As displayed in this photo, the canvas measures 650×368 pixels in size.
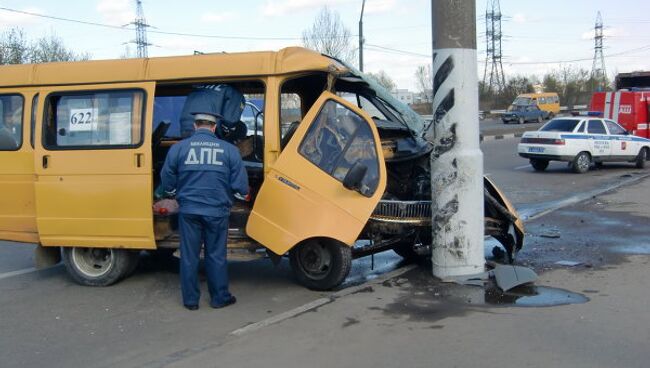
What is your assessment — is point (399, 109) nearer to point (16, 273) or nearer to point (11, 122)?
point (11, 122)

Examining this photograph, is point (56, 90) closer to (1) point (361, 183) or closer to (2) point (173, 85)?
(2) point (173, 85)

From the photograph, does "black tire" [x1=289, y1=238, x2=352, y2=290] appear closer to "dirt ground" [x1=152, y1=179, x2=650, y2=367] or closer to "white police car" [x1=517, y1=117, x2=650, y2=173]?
"dirt ground" [x1=152, y1=179, x2=650, y2=367]

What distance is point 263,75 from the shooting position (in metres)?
6.91

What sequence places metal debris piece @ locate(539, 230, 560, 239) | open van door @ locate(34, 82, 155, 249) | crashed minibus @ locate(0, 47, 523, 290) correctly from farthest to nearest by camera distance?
metal debris piece @ locate(539, 230, 560, 239) < open van door @ locate(34, 82, 155, 249) < crashed minibus @ locate(0, 47, 523, 290)

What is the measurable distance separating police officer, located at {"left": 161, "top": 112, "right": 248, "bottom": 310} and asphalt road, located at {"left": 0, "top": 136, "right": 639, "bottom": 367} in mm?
322

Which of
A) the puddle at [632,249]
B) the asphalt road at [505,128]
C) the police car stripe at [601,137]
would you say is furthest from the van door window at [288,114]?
the asphalt road at [505,128]

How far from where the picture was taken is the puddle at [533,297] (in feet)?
20.4

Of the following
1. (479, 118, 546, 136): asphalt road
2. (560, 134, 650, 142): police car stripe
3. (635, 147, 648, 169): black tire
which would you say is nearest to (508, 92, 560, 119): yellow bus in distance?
(479, 118, 546, 136): asphalt road

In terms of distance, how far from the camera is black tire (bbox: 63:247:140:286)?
746 centimetres

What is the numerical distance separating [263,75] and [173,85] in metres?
1.12

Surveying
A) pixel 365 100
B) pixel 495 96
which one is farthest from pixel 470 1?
pixel 495 96

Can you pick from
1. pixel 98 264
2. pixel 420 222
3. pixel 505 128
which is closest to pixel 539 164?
pixel 420 222

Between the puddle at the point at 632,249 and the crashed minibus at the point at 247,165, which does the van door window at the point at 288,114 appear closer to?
the crashed minibus at the point at 247,165

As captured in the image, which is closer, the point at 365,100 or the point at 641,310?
the point at 641,310
